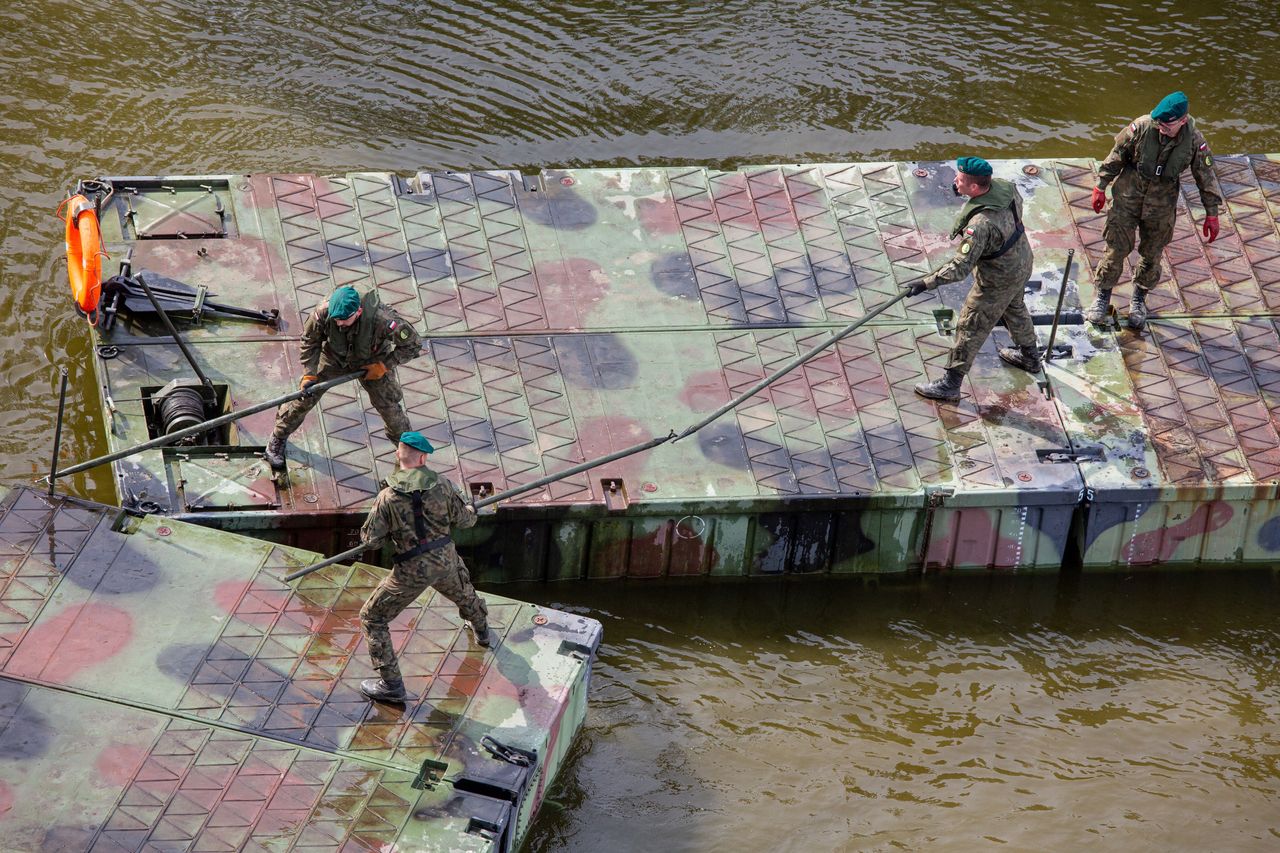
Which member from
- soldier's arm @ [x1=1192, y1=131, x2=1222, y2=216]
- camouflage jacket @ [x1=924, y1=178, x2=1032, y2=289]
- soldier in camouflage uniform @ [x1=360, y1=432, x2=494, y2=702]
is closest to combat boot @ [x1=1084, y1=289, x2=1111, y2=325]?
soldier's arm @ [x1=1192, y1=131, x2=1222, y2=216]

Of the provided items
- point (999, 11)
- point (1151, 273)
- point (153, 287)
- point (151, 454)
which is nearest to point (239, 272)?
point (153, 287)

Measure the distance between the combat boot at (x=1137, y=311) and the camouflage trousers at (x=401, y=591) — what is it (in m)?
6.97

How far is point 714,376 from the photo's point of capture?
632 inches

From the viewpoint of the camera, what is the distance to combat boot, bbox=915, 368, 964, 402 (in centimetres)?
1598

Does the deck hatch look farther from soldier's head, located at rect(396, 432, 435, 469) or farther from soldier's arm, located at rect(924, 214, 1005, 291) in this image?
soldier's arm, located at rect(924, 214, 1005, 291)

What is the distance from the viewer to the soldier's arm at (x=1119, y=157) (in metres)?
16.3

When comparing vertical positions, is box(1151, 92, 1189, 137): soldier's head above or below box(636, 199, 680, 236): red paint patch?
above

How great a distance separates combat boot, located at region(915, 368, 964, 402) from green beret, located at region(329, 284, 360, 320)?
16.2 ft

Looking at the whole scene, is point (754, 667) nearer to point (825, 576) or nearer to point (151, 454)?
point (825, 576)

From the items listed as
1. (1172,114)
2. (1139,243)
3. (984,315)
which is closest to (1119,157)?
(1172,114)

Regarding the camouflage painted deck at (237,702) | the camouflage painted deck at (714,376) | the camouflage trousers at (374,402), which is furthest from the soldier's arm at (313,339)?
the camouflage painted deck at (237,702)

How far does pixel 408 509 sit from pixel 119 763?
239 cm

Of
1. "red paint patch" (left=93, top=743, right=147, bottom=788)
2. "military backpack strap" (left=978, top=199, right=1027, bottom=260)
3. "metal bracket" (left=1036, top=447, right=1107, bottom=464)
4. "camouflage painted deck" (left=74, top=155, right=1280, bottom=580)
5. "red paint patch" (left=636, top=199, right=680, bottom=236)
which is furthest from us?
"red paint patch" (left=636, top=199, right=680, bottom=236)

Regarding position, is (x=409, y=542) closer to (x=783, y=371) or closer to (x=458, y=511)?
(x=458, y=511)
